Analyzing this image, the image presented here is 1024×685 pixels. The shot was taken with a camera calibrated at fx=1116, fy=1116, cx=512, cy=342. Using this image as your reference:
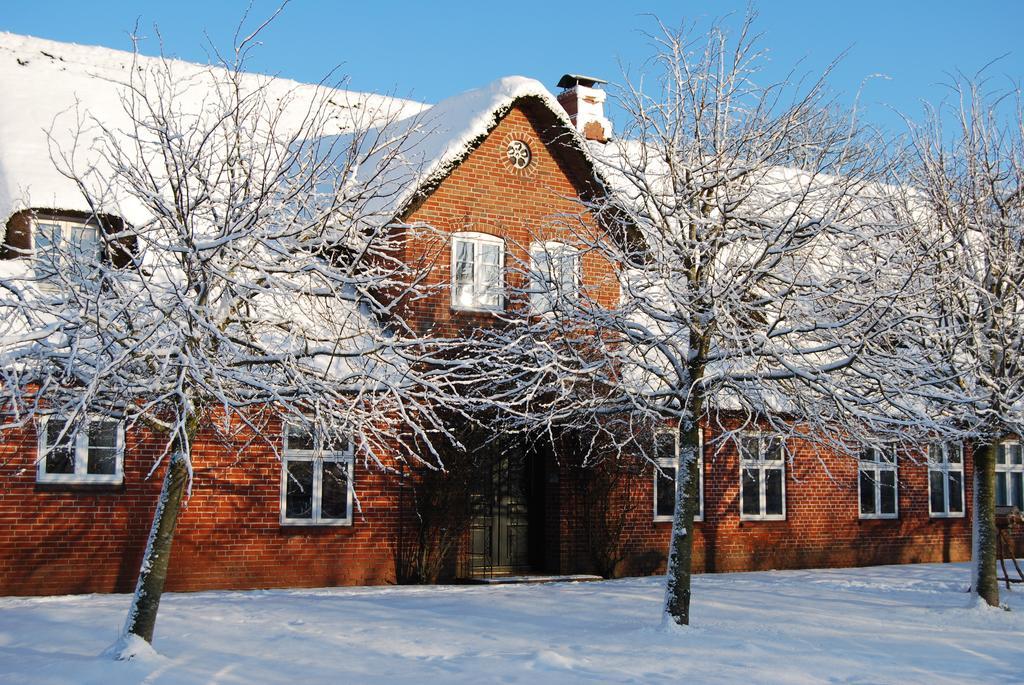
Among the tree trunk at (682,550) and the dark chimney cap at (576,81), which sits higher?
the dark chimney cap at (576,81)

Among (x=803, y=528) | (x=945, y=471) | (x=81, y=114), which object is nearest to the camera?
(x=81, y=114)

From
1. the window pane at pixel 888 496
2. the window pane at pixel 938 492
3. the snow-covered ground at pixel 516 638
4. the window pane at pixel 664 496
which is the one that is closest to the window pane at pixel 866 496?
the window pane at pixel 888 496

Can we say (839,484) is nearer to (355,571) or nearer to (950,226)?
(950,226)

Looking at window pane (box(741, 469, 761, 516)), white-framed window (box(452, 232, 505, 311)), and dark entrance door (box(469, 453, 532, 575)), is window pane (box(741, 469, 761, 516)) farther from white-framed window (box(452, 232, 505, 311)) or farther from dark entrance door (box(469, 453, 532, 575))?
white-framed window (box(452, 232, 505, 311))

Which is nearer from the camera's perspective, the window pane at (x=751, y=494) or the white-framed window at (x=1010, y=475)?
the window pane at (x=751, y=494)

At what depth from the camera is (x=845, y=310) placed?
1192cm

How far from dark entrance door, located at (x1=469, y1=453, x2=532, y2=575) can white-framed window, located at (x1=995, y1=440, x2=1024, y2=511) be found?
10.9 m

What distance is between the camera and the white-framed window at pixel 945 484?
71.3ft

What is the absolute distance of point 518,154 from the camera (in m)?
17.8

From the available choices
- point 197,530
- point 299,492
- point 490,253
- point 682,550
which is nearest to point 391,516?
point 299,492

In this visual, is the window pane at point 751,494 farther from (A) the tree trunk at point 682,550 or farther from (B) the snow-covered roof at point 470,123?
(A) the tree trunk at point 682,550

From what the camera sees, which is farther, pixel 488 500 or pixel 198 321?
pixel 488 500

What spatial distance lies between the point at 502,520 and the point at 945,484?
9.84 metres

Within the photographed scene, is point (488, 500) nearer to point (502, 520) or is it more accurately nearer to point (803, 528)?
point (502, 520)
